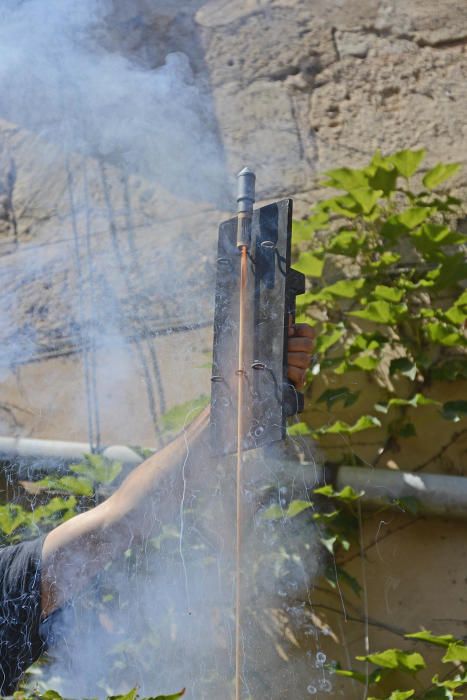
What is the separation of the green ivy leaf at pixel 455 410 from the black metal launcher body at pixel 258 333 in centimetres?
97

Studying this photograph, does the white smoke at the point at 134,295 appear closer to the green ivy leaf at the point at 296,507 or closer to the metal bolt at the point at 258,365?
the green ivy leaf at the point at 296,507

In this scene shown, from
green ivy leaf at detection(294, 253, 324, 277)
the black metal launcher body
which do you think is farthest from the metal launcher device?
green ivy leaf at detection(294, 253, 324, 277)

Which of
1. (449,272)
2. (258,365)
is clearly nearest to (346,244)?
(449,272)

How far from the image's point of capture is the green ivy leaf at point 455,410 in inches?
99.7

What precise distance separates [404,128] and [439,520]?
1.37 metres

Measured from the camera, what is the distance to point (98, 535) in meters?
2.14

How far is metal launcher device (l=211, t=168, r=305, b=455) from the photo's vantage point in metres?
1.68

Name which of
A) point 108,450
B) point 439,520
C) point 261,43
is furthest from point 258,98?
point 439,520

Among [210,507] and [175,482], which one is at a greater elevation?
[175,482]

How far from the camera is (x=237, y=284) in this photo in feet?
5.87

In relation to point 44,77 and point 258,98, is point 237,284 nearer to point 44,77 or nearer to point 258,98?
point 258,98

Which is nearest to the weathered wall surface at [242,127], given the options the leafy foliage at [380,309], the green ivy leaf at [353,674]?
the leafy foliage at [380,309]

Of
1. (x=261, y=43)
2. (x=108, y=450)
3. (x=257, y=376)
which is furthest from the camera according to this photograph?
(x=261, y=43)

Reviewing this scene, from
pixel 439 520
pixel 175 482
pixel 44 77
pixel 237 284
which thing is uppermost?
pixel 44 77
